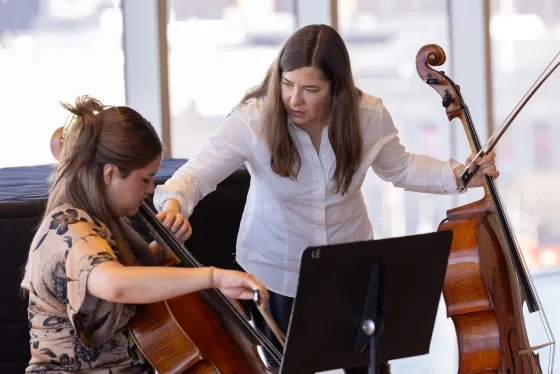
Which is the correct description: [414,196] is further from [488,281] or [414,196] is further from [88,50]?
[488,281]

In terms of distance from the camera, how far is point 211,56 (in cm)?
490

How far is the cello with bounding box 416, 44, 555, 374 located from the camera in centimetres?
267

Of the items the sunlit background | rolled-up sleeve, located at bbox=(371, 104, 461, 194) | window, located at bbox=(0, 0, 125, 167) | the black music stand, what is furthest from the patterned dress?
window, located at bbox=(0, 0, 125, 167)

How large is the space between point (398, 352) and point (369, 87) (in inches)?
144

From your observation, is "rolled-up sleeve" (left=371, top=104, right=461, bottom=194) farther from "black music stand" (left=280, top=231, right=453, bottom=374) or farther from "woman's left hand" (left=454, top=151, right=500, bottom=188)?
"black music stand" (left=280, top=231, right=453, bottom=374)

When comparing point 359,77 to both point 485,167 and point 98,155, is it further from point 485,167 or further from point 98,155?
point 98,155

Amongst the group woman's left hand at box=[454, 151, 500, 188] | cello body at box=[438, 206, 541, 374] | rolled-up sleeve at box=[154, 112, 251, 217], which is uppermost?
rolled-up sleeve at box=[154, 112, 251, 217]

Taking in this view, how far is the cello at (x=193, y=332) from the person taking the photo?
1.99 metres

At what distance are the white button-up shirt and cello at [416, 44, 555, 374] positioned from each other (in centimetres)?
26

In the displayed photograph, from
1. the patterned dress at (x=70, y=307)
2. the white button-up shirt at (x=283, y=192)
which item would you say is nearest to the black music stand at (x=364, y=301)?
the patterned dress at (x=70, y=307)

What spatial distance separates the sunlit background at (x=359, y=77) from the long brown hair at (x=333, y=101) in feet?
5.50

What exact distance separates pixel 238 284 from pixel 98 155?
429 mm

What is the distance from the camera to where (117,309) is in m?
1.96

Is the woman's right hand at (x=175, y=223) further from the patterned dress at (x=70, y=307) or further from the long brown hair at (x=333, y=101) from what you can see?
the long brown hair at (x=333, y=101)
